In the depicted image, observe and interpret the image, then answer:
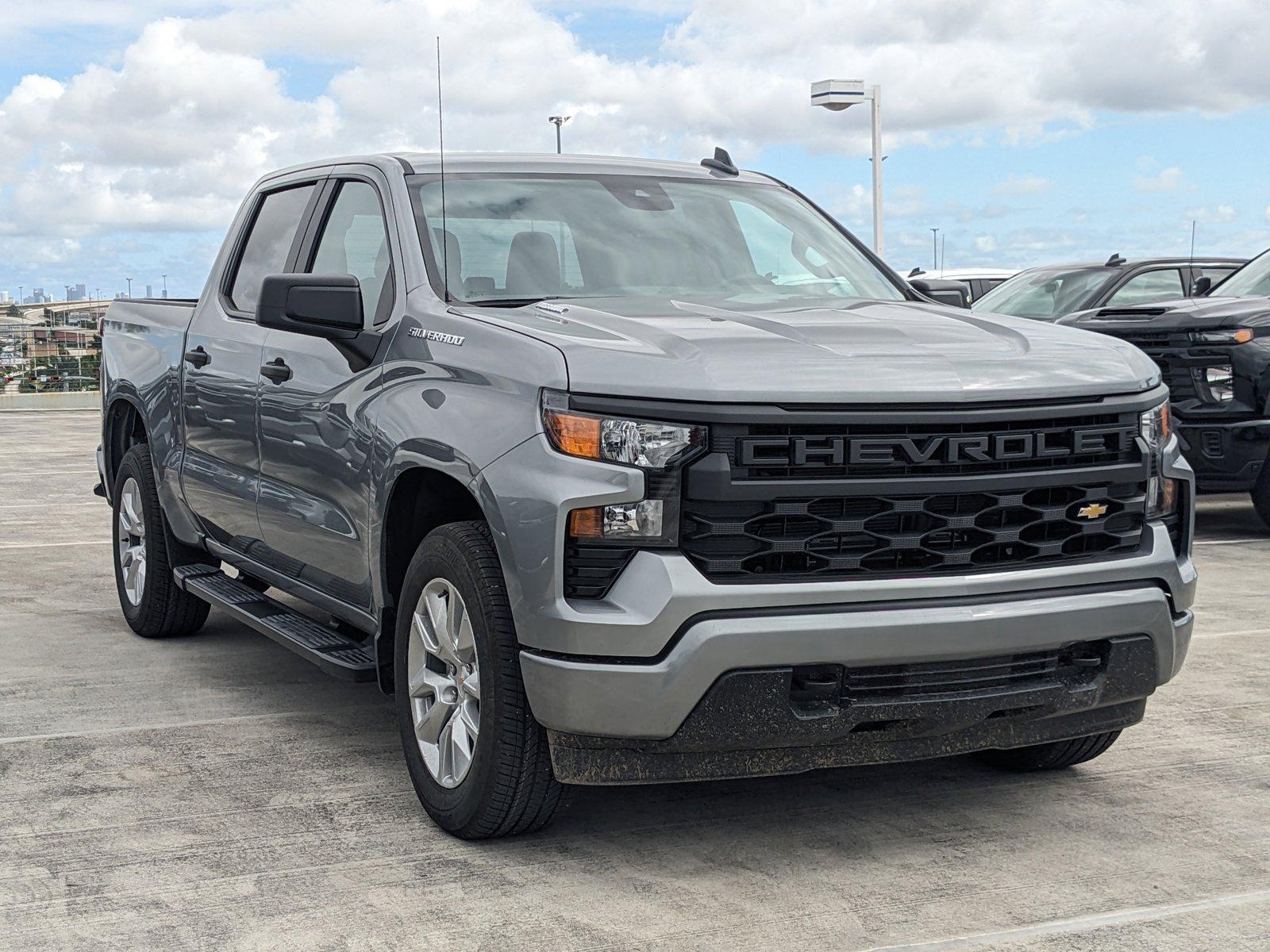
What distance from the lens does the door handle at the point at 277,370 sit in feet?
17.3

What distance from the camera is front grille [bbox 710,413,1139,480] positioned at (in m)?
3.69

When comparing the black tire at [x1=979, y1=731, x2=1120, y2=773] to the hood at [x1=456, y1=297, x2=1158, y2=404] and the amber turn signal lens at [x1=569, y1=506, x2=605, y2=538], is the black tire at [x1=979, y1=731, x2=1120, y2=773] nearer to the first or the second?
the hood at [x1=456, y1=297, x2=1158, y2=404]

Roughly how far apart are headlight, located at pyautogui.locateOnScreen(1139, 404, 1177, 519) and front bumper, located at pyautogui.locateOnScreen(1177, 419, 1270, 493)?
5507mm

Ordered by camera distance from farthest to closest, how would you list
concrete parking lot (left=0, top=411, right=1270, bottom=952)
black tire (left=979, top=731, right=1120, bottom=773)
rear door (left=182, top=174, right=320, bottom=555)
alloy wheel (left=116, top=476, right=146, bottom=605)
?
alloy wheel (left=116, top=476, right=146, bottom=605) < rear door (left=182, top=174, right=320, bottom=555) < black tire (left=979, top=731, right=1120, bottom=773) < concrete parking lot (left=0, top=411, right=1270, bottom=952)

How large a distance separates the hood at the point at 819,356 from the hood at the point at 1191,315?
5.25 meters

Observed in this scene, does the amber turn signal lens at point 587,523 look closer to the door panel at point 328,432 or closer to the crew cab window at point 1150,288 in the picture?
the door panel at point 328,432

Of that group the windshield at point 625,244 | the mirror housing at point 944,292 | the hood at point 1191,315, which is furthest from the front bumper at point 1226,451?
the windshield at point 625,244

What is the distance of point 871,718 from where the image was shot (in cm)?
375

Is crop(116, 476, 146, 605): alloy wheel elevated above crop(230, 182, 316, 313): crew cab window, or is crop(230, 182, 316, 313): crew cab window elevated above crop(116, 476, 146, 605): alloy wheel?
crop(230, 182, 316, 313): crew cab window

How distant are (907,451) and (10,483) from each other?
12259 mm

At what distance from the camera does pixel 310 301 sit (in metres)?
4.61

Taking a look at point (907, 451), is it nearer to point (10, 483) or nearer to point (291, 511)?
point (291, 511)

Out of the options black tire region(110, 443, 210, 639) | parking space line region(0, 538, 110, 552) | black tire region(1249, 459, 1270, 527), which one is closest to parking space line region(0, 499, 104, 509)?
parking space line region(0, 538, 110, 552)

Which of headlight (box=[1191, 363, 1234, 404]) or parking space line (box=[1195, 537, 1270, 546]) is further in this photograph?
parking space line (box=[1195, 537, 1270, 546])
